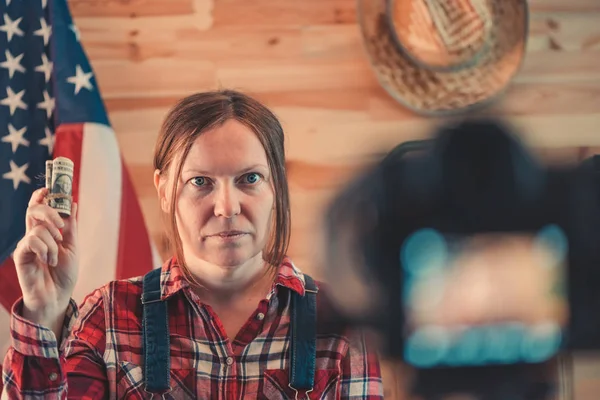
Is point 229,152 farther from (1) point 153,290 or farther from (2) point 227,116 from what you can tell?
(1) point 153,290

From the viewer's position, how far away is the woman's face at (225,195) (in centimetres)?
67

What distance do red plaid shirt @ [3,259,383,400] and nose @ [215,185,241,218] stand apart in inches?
9.0

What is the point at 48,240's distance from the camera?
2.32 feet

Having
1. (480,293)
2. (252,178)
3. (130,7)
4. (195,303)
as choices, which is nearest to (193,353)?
(195,303)

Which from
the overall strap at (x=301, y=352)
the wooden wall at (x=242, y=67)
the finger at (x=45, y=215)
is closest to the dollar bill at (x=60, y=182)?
the finger at (x=45, y=215)

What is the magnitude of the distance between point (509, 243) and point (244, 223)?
1.82 feet

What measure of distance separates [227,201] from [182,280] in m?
0.27

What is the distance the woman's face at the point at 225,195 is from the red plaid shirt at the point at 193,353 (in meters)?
0.16

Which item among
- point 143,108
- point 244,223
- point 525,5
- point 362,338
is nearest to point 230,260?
point 244,223

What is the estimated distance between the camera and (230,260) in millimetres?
746

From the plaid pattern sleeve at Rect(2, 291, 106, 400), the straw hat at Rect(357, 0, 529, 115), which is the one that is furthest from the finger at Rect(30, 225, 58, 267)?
the straw hat at Rect(357, 0, 529, 115)

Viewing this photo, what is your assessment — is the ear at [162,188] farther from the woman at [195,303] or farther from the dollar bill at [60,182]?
the dollar bill at [60,182]

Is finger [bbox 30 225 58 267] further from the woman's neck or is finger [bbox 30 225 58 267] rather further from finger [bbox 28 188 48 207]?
the woman's neck

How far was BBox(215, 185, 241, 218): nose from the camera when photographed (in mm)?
659
